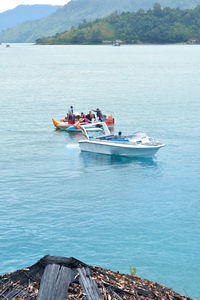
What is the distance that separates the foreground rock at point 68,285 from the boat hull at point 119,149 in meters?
35.0

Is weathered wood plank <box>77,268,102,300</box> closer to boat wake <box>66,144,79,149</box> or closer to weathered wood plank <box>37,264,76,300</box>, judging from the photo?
weathered wood plank <box>37,264,76,300</box>

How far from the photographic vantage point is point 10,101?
94.6 metres

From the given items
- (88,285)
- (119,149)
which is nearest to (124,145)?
(119,149)

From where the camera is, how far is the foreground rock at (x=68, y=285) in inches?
411

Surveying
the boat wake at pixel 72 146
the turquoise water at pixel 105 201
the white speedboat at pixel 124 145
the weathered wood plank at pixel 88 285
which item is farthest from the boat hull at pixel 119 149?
the weathered wood plank at pixel 88 285

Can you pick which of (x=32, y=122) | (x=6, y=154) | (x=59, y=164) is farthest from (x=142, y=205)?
(x=32, y=122)

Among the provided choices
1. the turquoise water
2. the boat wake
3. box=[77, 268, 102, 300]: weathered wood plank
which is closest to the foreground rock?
box=[77, 268, 102, 300]: weathered wood plank

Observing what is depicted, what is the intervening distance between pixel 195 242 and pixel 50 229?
380 inches

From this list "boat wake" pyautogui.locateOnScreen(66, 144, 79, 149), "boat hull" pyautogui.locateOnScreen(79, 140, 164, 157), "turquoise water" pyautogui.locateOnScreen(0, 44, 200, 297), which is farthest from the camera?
"boat wake" pyautogui.locateOnScreen(66, 144, 79, 149)

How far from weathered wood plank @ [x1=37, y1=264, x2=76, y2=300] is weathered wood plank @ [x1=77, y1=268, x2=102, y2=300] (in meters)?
0.24

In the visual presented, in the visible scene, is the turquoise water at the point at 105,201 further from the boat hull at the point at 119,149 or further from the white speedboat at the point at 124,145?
the white speedboat at the point at 124,145

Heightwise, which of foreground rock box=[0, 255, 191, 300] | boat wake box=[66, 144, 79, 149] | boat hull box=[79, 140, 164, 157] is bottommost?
boat wake box=[66, 144, 79, 149]

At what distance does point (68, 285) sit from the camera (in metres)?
10.6

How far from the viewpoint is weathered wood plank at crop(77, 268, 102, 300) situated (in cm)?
1034
